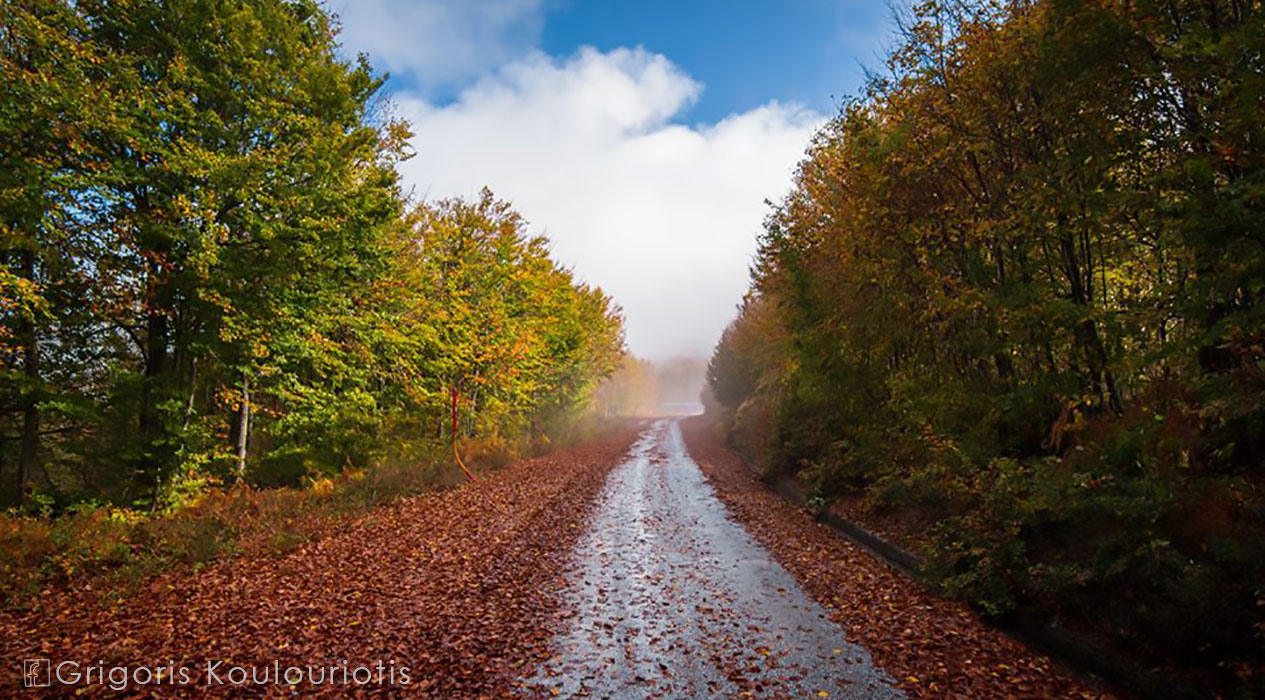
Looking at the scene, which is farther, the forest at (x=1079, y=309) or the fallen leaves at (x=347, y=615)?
the fallen leaves at (x=347, y=615)

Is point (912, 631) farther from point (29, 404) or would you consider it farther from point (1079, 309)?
point (29, 404)

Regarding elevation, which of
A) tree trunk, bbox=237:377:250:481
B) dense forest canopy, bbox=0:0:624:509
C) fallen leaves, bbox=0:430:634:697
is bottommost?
fallen leaves, bbox=0:430:634:697

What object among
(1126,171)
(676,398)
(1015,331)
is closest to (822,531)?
(1015,331)

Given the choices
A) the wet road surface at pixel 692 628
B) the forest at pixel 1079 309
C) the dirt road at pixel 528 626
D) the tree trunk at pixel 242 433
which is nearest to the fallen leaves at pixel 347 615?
the dirt road at pixel 528 626

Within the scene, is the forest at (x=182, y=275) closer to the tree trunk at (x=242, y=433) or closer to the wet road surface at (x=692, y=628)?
the tree trunk at (x=242, y=433)

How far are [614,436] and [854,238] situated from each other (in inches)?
1118

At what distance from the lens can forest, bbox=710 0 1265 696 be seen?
4.57 m

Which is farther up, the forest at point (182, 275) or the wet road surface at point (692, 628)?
the forest at point (182, 275)

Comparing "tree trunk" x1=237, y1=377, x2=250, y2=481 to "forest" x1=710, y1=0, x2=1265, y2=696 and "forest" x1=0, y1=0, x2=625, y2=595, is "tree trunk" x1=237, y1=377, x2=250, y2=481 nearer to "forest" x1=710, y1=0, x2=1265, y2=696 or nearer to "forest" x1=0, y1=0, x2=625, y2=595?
"forest" x1=0, y1=0, x2=625, y2=595

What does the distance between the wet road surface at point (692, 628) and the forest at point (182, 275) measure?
657 cm

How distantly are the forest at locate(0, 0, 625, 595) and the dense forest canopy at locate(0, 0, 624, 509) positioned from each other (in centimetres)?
5

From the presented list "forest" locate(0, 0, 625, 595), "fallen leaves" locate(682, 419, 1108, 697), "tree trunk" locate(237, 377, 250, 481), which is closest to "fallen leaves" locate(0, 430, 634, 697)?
"forest" locate(0, 0, 625, 595)

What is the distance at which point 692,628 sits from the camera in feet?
20.4

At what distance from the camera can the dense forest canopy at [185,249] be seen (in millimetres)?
9891
